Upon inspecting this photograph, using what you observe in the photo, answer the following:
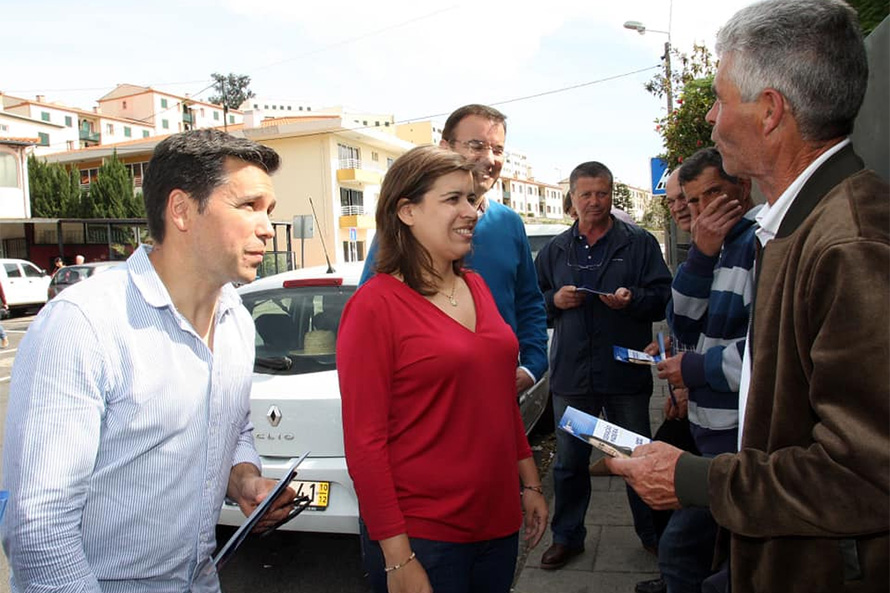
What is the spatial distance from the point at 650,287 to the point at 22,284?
24519 mm

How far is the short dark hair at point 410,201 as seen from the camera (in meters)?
2.37

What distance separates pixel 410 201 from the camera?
7.86 feet

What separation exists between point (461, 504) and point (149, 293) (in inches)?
43.9

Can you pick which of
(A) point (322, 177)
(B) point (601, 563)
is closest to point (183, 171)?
(B) point (601, 563)

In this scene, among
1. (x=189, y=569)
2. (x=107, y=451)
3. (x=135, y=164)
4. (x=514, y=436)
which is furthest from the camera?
(x=135, y=164)

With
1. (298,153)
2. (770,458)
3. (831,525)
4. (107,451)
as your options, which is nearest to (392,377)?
(107,451)

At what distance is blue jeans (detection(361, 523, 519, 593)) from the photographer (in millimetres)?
2141

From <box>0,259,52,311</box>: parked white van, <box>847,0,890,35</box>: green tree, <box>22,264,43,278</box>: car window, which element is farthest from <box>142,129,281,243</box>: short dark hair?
<box>22,264,43,278</box>: car window

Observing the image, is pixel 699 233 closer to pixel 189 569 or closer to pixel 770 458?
pixel 770 458

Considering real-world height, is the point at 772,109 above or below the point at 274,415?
above

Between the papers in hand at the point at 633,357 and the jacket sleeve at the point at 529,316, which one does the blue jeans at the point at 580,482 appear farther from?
the jacket sleeve at the point at 529,316

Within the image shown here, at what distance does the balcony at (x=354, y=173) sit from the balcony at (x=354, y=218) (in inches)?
74.3

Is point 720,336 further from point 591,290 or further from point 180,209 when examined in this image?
point 180,209

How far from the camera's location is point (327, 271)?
4.67m
